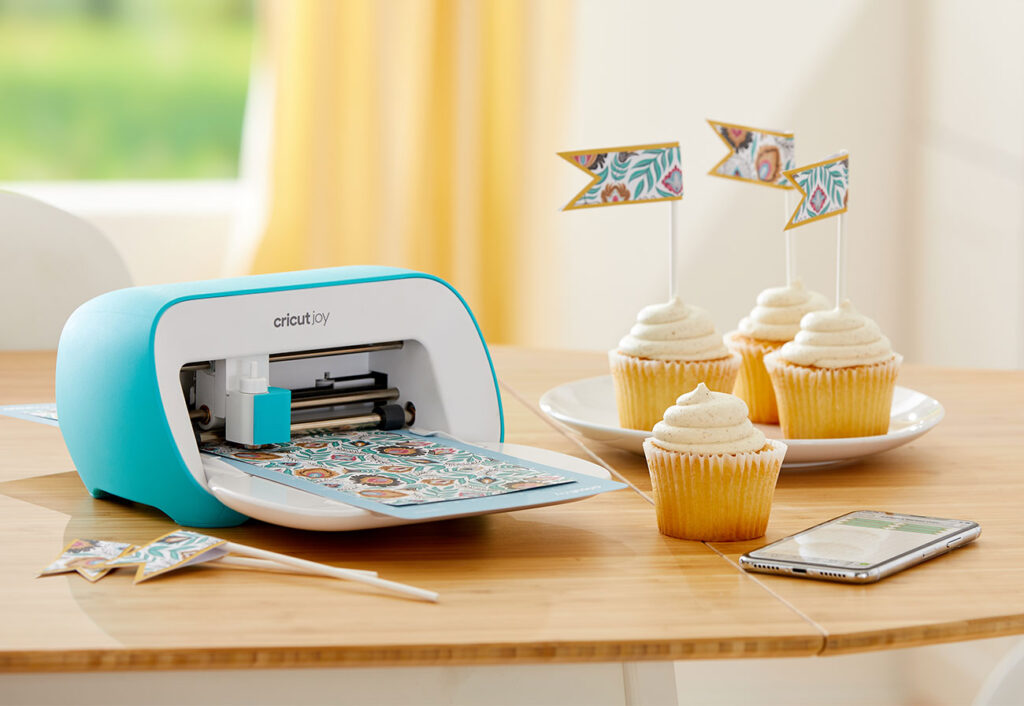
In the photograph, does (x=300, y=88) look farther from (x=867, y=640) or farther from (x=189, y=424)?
(x=867, y=640)

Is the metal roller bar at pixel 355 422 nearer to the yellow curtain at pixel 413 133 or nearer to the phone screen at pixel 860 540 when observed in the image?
the phone screen at pixel 860 540

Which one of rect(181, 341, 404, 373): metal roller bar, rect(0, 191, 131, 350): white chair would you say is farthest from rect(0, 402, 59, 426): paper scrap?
rect(0, 191, 131, 350): white chair

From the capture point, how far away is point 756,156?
1.33 m

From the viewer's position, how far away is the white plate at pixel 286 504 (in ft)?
2.82

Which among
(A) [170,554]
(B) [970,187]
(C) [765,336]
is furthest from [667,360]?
(B) [970,187]

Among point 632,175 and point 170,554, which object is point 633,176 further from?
point 170,554

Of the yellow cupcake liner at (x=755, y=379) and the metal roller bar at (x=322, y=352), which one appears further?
the yellow cupcake liner at (x=755, y=379)

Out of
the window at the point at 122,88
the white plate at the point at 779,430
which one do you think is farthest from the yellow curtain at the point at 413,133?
the white plate at the point at 779,430

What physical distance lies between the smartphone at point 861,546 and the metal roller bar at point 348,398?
1.28 feet

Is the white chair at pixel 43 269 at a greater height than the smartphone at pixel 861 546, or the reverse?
the white chair at pixel 43 269

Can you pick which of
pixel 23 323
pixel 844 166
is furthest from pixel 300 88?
pixel 844 166

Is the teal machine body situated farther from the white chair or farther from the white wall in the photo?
the white wall

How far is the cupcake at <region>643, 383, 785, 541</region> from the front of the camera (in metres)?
0.91

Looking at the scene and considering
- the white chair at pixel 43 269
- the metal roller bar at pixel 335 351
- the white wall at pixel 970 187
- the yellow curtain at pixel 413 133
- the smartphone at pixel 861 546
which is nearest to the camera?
the smartphone at pixel 861 546
